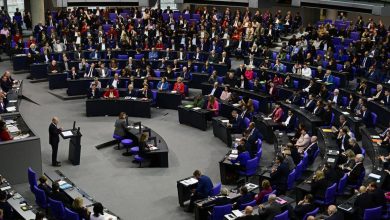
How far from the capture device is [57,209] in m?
12.1

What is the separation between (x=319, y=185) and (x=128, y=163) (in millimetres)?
6400

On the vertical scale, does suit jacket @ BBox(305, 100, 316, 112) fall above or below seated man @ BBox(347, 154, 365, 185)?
above

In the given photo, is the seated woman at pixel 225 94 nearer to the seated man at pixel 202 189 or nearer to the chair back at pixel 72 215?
the seated man at pixel 202 189

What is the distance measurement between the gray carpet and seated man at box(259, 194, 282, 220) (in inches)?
94.9

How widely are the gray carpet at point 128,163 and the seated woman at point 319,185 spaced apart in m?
3.05

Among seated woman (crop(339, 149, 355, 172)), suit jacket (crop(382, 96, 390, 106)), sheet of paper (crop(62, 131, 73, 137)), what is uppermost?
suit jacket (crop(382, 96, 390, 106))

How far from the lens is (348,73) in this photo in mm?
22812

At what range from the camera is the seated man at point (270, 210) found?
1149 centimetres

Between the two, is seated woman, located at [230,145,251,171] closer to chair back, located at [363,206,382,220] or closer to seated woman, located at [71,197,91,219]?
chair back, located at [363,206,382,220]

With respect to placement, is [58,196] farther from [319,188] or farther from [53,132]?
[319,188]

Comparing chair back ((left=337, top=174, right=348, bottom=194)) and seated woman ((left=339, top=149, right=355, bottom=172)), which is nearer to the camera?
chair back ((left=337, top=174, right=348, bottom=194))

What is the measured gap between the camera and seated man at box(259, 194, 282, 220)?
37.7 ft

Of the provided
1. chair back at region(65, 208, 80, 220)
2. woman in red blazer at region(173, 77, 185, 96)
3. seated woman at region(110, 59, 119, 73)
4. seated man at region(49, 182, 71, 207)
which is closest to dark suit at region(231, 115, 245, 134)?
woman in red blazer at region(173, 77, 185, 96)

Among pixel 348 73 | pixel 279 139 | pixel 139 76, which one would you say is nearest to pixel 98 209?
pixel 279 139
